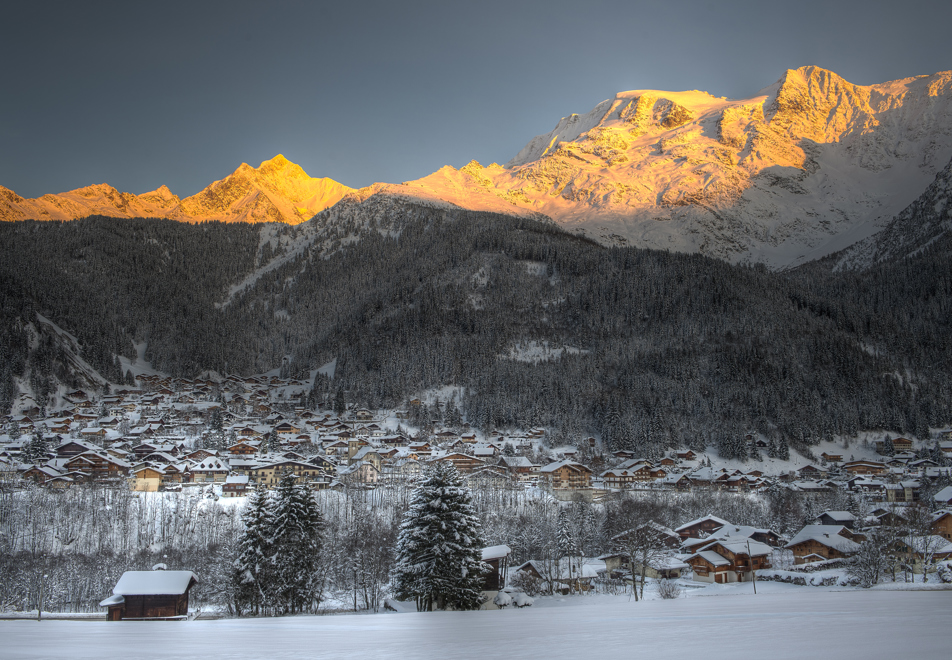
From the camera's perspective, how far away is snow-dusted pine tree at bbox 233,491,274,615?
111 feet

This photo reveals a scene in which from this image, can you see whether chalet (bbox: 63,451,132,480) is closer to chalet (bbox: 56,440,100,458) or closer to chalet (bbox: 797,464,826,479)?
chalet (bbox: 56,440,100,458)

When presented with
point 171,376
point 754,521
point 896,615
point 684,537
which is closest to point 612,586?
point 684,537

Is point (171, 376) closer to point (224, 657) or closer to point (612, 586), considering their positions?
point (612, 586)

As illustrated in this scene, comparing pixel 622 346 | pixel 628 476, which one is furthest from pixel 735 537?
pixel 622 346

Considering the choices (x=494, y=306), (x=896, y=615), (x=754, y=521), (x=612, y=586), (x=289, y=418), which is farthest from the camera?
(x=494, y=306)

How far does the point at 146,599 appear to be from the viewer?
37812 mm

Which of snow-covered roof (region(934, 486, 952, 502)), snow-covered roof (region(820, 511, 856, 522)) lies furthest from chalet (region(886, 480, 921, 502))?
snow-covered roof (region(820, 511, 856, 522))

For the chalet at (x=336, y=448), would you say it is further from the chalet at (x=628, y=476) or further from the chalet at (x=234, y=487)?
the chalet at (x=628, y=476)

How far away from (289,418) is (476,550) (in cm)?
10412

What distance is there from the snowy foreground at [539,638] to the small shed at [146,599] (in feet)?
99.1

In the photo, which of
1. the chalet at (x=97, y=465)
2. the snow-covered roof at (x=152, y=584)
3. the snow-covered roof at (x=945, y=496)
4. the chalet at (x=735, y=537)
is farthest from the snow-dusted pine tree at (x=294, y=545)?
the snow-covered roof at (x=945, y=496)

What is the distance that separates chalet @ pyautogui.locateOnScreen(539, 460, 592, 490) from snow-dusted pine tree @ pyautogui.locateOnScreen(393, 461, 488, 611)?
2220 inches

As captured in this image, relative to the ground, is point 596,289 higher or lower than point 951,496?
higher

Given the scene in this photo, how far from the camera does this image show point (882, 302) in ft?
598
